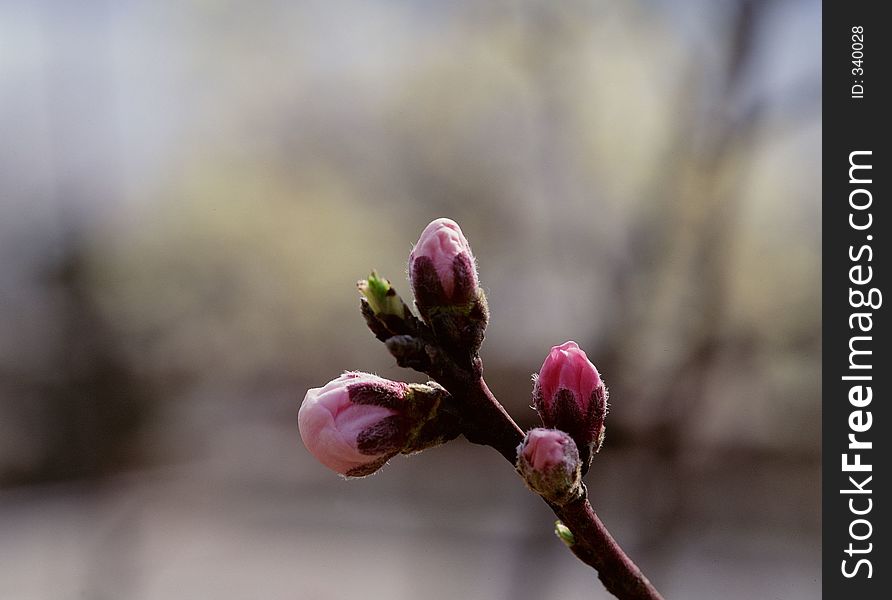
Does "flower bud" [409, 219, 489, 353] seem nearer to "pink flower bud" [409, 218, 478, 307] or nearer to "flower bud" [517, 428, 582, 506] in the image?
"pink flower bud" [409, 218, 478, 307]

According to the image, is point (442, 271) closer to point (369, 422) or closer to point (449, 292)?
point (449, 292)

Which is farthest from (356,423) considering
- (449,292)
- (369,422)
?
(449,292)

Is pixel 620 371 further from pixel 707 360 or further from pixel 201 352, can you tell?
pixel 201 352

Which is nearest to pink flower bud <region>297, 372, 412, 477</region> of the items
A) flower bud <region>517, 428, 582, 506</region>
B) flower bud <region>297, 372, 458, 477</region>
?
flower bud <region>297, 372, 458, 477</region>

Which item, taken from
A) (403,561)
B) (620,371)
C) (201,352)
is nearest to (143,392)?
(201,352)

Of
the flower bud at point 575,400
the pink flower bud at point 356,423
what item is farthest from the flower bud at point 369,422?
the flower bud at point 575,400

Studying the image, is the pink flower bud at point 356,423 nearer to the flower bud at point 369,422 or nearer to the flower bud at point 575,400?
the flower bud at point 369,422

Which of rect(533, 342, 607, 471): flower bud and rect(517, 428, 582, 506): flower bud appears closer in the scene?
rect(517, 428, 582, 506): flower bud
